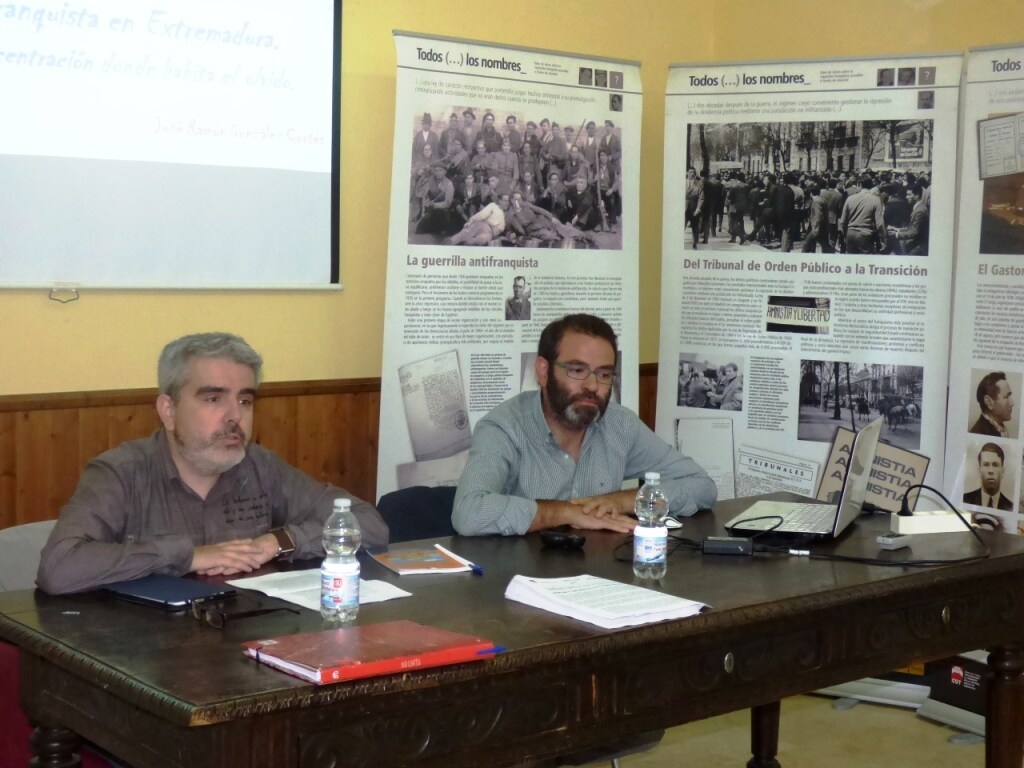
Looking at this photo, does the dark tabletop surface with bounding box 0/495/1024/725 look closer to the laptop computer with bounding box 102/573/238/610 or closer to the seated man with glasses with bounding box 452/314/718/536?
the laptop computer with bounding box 102/573/238/610

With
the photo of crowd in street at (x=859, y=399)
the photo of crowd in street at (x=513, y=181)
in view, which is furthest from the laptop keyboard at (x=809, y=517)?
the photo of crowd in street at (x=513, y=181)

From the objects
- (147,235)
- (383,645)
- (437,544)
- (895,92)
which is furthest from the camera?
(895,92)

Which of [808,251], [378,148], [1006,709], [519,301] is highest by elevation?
[378,148]

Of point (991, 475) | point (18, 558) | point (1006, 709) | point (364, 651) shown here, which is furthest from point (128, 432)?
point (991, 475)

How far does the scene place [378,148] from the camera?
4.67m

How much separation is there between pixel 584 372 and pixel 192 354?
107 cm

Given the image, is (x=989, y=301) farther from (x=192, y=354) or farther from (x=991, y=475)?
(x=192, y=354)

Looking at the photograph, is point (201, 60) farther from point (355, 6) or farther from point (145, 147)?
point (355, 6)

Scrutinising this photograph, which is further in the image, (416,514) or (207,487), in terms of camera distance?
(416,514)

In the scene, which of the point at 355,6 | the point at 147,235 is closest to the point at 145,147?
the point at 147,235

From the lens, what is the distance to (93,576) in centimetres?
225

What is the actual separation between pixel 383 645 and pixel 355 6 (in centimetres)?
328

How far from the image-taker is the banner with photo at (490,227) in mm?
4328

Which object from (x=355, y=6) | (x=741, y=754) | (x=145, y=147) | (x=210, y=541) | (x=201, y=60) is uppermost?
(x=355, y=6)
